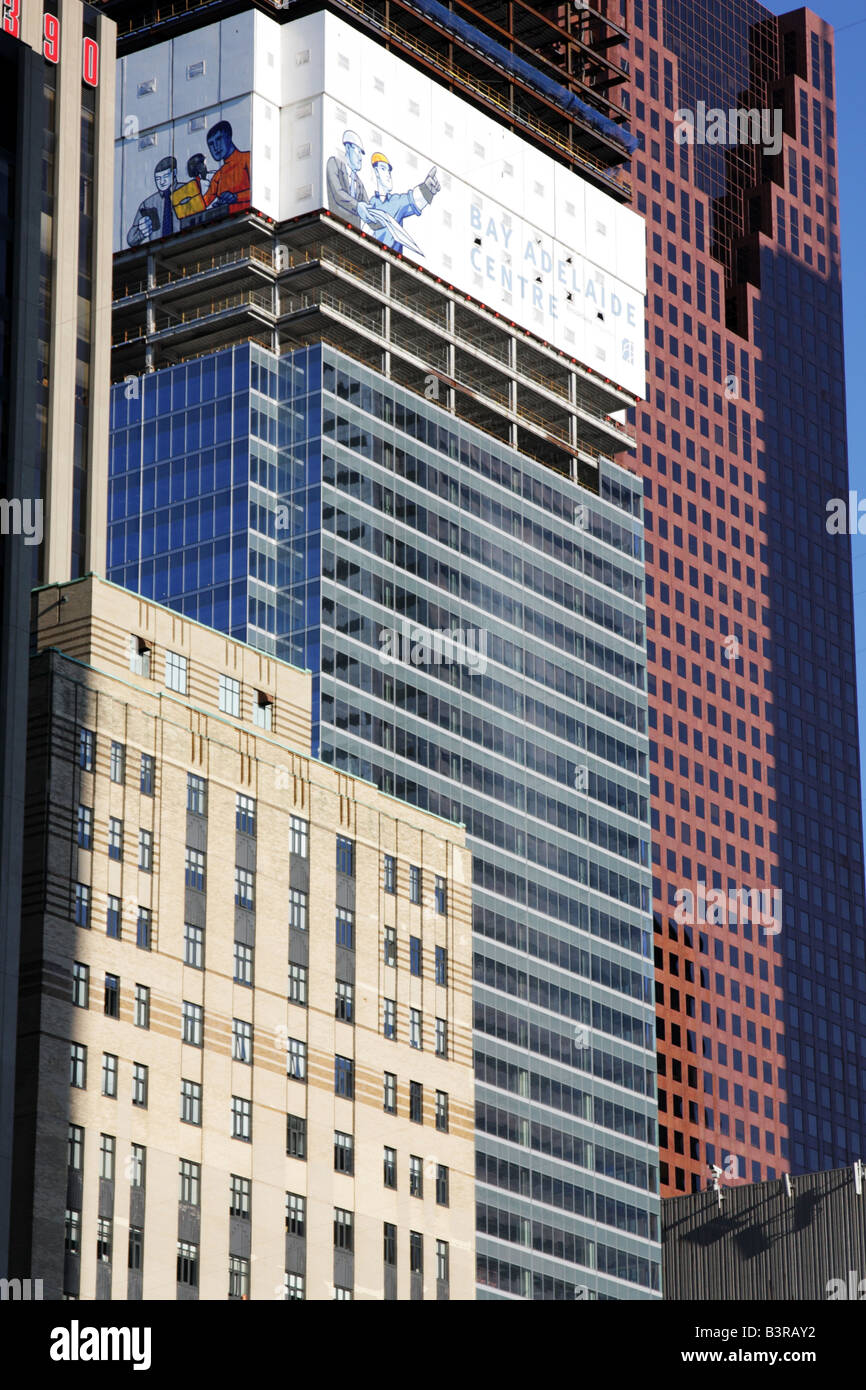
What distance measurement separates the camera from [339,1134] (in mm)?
121875

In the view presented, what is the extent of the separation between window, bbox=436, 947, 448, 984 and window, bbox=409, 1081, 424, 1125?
6.04 metres

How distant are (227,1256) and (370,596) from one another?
82.6 metres

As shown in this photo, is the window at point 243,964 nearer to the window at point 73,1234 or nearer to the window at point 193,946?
the window at point 193,946

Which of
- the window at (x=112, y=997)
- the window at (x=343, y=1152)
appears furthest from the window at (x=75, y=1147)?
the window at (x=343, y=1152)

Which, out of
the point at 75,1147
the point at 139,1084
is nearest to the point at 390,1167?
the point at 139,1084

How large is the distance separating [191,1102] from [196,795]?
14630mm

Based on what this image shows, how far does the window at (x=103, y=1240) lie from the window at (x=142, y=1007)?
28.8 feet

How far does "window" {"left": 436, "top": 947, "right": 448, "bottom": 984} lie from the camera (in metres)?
132

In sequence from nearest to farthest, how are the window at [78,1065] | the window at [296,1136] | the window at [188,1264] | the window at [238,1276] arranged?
the window at [78,1065] < the window at [188,1264] < the window at [238,1276] < the window at [296,1136]

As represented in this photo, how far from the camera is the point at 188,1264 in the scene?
111m

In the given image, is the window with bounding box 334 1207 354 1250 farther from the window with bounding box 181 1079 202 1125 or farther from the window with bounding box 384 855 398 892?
the window with bounding box 384 855 398 892

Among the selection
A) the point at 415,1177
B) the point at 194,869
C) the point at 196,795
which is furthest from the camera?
the point at 415,1177

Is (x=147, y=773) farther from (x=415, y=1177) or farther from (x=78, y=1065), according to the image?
(x=415, y=1177)

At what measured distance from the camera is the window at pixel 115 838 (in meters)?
113
